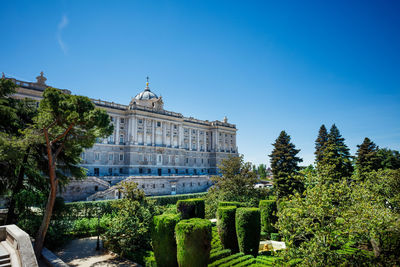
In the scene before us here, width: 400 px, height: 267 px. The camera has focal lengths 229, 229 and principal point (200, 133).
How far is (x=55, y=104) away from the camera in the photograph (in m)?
12.9

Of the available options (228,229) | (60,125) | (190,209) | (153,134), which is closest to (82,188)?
(60,125)

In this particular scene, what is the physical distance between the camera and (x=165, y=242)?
10391mm

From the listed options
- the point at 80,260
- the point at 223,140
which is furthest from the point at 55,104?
the point at 223,140

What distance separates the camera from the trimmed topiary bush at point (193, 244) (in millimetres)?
9266

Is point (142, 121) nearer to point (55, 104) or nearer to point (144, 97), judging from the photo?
point (144, 97)

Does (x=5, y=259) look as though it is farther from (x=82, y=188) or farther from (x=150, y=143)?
(x=150, y=143)

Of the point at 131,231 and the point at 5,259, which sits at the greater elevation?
the point at 5,259

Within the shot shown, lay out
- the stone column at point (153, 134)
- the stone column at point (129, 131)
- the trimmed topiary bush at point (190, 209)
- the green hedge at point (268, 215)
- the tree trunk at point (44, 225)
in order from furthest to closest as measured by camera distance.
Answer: the stone column at point (153, 134), the stone column at point (129, 131), the green hedge at point (268, 215), the trimmed topiary bush at point (190, 209), the tree trunk at point (44, 225)

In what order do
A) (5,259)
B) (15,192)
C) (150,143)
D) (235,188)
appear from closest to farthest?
Answer: (5,259) → (15,192) → (235,188) → (150,143)

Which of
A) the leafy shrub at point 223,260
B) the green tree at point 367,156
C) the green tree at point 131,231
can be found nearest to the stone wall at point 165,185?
the green tree at point 131,231

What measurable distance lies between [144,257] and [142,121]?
35517 millimetres

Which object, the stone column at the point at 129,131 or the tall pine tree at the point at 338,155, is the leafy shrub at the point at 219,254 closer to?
the tall pine tree at the point at 338,155

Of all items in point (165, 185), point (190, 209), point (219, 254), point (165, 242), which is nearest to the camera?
point (165, 242)

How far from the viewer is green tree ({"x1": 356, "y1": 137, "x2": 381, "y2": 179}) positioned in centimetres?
3151
